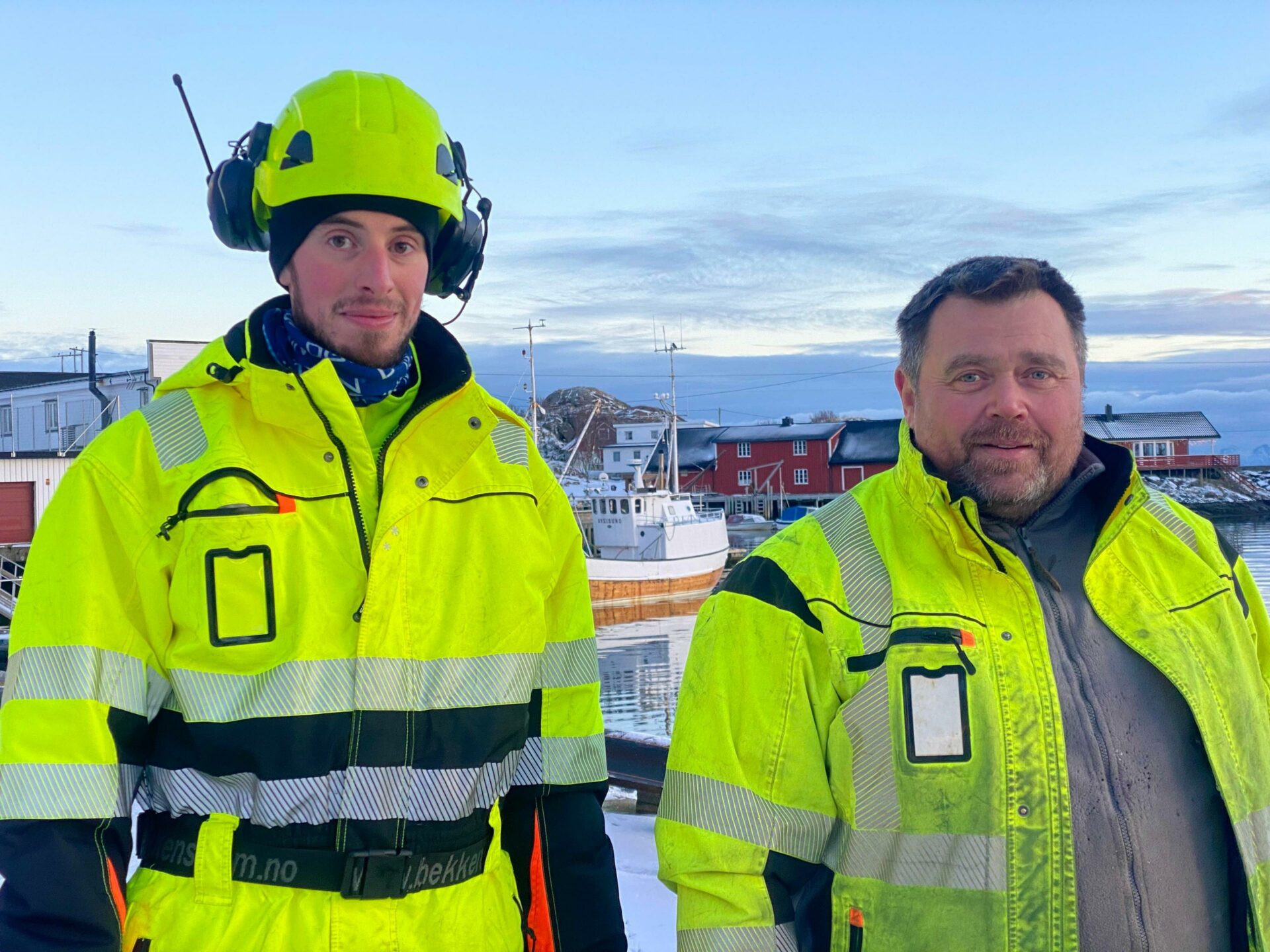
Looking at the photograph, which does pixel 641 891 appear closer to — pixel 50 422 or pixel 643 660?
pixel 643 660

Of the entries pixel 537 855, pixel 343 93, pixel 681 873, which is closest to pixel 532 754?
pixel 537 855

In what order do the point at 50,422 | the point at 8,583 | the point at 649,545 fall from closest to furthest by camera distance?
the point at 8,583 < the point at 50,422 < the point at 649,545

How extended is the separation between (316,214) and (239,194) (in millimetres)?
289

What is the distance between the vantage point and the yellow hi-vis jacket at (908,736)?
6.52 feet

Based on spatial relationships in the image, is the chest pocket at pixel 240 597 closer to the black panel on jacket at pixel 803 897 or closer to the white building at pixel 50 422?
the black panel on jacket at pixel 803 897

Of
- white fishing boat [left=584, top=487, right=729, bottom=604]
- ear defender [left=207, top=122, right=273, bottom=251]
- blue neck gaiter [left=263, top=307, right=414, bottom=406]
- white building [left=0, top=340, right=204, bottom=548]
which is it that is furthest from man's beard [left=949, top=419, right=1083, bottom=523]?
white fishing boat [left=584, top=487, right=729, bottom=604]

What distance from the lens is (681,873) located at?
2.04m

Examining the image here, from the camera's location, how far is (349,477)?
2.06 m

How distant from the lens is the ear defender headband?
7.16 feet

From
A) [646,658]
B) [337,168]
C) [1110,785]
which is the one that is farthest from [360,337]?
[646,658]

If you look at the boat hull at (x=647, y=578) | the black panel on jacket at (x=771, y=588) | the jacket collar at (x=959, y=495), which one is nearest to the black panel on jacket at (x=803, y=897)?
Result: the black panel on jacket at (x=771, y=588)

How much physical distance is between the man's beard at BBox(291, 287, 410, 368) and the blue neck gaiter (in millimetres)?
11

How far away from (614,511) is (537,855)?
1350 inches

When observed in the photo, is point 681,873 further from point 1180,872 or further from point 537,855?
point 1180,872
